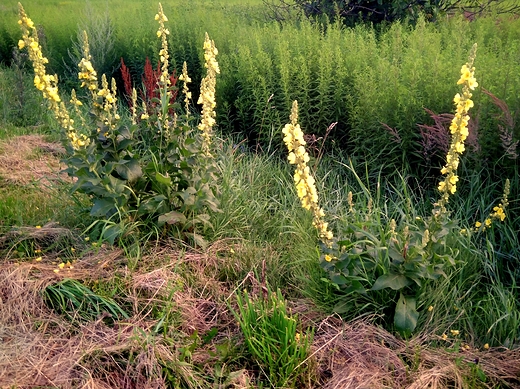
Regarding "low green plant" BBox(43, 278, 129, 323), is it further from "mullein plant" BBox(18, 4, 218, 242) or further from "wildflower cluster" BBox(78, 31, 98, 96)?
"wildflower cluster" BBox(78, 31, 98, 96)

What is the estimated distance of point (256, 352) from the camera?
2.27 metres

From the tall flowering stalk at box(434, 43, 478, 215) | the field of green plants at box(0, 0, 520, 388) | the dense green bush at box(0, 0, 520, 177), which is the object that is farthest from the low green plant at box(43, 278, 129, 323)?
the dense green bush at box(0, 0, 520, 177)

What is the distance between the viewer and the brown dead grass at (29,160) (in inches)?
163

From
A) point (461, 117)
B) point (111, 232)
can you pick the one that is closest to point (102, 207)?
point (111, 232)

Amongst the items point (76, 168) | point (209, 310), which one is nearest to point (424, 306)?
point (209, 310)

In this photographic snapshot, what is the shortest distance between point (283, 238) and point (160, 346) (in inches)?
43.9

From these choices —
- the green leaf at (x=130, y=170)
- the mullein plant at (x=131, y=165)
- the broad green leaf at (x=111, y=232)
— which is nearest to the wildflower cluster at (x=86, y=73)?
the mullein plant at (x=131, y=165)

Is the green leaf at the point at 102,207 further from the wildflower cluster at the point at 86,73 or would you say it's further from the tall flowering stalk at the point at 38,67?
the wildflower cluster at the point at 86,73

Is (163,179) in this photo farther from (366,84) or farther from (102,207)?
(366,84)

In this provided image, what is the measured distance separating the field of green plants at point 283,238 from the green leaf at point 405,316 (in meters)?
0.01

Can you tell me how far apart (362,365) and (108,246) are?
5.33 feet

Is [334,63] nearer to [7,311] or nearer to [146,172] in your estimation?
[146,172]

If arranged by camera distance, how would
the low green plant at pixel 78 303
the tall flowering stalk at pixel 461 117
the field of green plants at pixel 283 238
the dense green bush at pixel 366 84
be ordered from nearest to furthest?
the tall flowering stalk at pixel 461 117, the field of green plants at pixel 283 238, the low green plant at pixel 78 303, the dense green bush at pixel 366 84

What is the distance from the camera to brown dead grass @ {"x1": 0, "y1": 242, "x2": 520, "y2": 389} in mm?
2225
